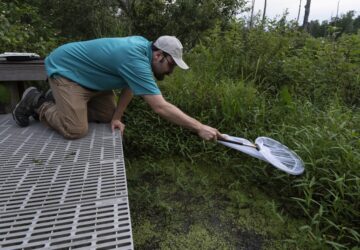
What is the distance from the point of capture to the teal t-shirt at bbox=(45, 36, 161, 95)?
2.04 meters

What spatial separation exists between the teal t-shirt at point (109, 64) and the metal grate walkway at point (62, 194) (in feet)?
1.53

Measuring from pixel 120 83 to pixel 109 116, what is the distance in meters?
0.47

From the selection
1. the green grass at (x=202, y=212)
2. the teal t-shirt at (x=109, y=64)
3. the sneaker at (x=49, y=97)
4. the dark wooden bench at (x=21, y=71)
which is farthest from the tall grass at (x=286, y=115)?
the dark wooden bench at (x=21, y=71)

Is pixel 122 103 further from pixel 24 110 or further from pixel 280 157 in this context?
pixel 280 157

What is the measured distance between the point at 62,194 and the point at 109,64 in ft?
3.78

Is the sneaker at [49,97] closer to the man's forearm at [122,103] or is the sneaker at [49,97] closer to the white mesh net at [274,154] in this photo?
the man's forearm at [122,103]

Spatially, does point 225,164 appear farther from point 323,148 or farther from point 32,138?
point 32,138

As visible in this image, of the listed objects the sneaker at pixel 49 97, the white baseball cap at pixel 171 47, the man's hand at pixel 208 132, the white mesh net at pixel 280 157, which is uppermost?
the white baseball cap at pixel 171 47

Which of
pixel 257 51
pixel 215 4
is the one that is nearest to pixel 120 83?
pixel 257 51

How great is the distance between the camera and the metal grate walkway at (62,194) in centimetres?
106

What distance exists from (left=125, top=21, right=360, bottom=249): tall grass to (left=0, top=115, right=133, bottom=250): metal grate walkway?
2.74 feet

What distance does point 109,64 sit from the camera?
7.30 ft

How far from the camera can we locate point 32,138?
7.18 feet

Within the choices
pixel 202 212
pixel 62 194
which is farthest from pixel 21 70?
pixel 202 212
